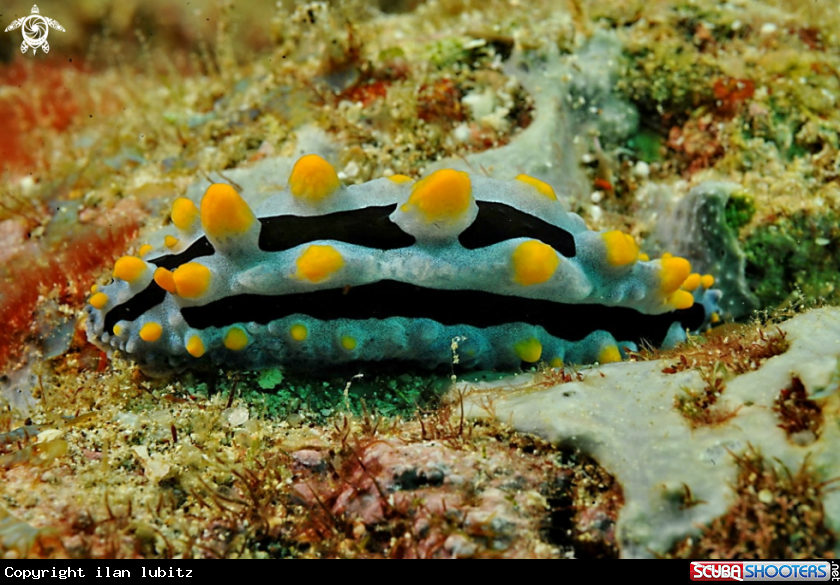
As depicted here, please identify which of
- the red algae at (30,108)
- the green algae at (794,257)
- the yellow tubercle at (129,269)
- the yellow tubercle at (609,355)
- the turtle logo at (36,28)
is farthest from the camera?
the turtle logo at (36,28)

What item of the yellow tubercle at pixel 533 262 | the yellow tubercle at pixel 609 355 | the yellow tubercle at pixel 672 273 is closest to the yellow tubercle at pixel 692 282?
the yellow tubercle at pixel 672 273

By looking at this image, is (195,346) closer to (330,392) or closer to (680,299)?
(330,392)

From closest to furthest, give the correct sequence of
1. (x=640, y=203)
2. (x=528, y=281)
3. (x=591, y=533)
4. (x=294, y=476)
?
(x=591, y=533) → (x=294, y=476) → (x=528, y=281) → (x=640, y=203)

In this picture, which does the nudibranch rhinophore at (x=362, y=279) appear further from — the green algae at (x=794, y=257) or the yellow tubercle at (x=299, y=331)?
the green algae at (x=794, y=257)

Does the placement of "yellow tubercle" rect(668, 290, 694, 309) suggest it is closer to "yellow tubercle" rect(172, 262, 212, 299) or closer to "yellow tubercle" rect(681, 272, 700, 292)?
"yellow tubercle" rect(681, 272, 700, 292)

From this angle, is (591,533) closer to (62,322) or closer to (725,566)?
(725,566)

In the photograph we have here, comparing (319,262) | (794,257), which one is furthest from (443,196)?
(794,257)

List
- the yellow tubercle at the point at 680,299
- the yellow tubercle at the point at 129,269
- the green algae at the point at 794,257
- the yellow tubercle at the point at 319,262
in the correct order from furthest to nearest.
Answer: the green algae at the point at 794,257
the yellow tubercle at the point at 680,299
the yellow tubercle at the point at 129,269
the yellow tubercle at the point at 319,262

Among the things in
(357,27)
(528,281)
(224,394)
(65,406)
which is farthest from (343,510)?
(357,27)
